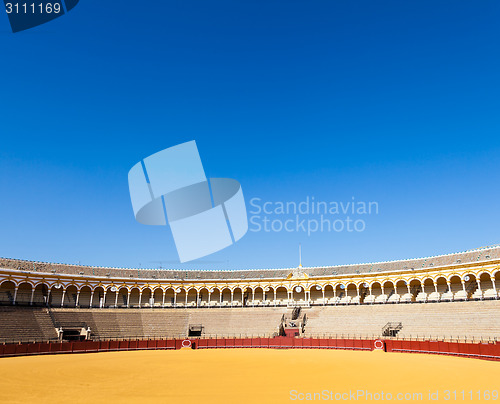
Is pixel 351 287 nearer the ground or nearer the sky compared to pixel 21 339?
nearer the sky

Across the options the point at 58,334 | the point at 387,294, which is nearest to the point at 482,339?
the point at 387,294

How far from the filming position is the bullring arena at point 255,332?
53.8ft

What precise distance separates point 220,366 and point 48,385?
10.6m

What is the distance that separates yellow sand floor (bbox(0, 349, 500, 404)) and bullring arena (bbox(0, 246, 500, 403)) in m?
0.08

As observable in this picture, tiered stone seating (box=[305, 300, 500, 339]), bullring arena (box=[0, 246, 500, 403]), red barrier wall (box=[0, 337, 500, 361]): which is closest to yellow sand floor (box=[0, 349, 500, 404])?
bullring arena (box=[0, 246, 500, 403])

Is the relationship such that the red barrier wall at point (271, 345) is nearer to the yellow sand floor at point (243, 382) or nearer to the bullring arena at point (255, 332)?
the bullring arena at point (255, 332)

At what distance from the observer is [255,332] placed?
48188 millimetres

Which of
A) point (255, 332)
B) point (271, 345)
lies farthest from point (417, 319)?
point (255, 332)

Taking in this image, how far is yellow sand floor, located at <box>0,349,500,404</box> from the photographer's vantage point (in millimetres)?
14238

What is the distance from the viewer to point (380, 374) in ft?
64.8

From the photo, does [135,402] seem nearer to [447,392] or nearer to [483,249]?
[447,392]

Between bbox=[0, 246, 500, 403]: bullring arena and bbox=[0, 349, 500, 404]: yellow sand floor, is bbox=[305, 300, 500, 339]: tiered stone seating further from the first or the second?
bbox=[0, 349, 500, 404]: yellow sand floor

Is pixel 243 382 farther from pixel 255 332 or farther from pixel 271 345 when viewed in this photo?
pixel 255 332

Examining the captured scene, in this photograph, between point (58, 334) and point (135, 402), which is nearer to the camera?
point (135, 402)
